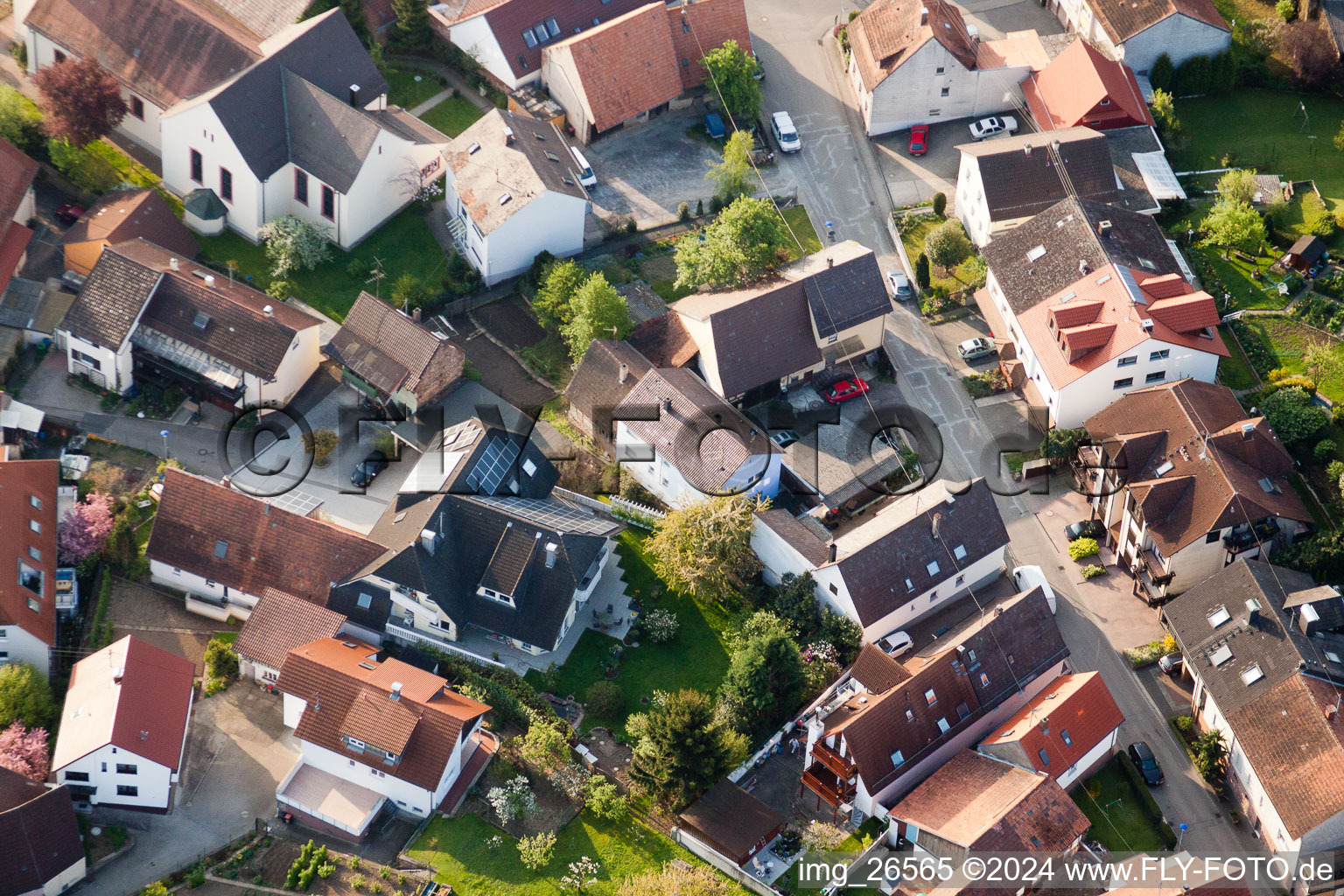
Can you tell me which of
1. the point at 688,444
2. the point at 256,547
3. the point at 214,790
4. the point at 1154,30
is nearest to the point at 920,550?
the point at 688,444

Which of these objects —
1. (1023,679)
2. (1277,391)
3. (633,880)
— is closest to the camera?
(633,880)

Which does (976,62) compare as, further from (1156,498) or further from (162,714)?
(162,714)

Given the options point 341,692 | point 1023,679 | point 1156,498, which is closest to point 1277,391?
point 1156,498

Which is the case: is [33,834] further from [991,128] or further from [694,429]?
[991,128]

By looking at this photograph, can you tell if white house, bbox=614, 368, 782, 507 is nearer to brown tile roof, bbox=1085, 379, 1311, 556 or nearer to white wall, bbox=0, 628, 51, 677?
brown tile roof, bbox=1085, 379, 1311, 556

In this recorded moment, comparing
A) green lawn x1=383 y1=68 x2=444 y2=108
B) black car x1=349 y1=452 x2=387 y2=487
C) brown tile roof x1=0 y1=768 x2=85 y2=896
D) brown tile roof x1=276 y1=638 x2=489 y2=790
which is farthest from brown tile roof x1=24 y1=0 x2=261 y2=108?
brown tile roof x1=0 y1=768 x2=85 y2=896

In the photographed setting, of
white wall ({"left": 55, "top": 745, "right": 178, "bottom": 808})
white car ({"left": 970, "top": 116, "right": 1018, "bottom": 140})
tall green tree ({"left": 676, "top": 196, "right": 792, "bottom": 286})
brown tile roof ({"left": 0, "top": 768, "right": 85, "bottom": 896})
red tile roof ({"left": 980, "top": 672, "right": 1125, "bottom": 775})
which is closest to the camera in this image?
brown tile roof ({"left": 0, "top": 768, "right": 85, "bottom": 896})

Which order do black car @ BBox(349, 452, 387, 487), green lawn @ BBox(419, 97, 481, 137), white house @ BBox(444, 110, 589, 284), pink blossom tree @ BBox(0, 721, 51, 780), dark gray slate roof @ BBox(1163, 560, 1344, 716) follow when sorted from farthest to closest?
green lawn @ BBox(419, 97, 481, 137) < white house @ BBox(444, 110, 589, 284) < black car @ BBox(349, 452, 387, 487) < dark gray slate roof @ BBox(1163, 560, 1344, 716) < pink blossom tree @ BBox(0, 721, 51, 780)
